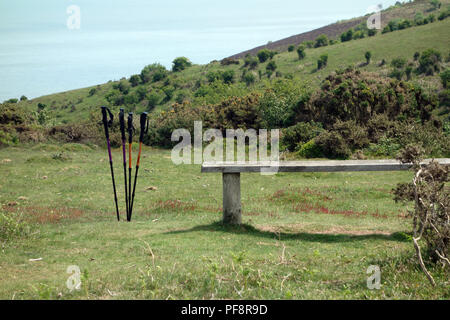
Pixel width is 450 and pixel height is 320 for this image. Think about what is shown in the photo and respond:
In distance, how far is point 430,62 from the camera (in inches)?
1689

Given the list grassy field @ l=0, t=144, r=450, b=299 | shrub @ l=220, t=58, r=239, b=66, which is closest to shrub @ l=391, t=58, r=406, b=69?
shrub @ l=220, t=58, r=239, b=66

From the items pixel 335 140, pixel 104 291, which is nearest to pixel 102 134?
pixel 335 140

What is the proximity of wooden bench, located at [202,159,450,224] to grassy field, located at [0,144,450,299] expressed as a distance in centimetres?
43

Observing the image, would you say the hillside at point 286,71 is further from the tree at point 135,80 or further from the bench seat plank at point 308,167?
the bench seat plank at point 308,167

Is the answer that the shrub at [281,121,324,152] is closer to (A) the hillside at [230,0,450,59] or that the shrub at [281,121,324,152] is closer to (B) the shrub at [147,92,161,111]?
(B) the shrub at [147,92,161,111]

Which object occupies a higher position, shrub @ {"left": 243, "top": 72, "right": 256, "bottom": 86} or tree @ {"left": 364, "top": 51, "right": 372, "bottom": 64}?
tree @ {"left": 364, "top": 51, "right": 372, "bottom": 64}

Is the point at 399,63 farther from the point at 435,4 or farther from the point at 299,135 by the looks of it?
the point at 435,4

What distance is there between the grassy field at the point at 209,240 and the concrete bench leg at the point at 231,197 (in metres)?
0.29

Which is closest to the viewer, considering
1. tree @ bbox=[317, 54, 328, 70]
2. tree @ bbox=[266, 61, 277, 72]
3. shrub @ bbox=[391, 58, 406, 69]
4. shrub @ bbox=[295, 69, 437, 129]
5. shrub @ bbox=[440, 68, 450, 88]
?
shrub @ bbox=[295, 69, 437, 129]

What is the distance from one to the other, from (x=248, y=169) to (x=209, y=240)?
1657 millimetres

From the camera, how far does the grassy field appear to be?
Answer: 5.61 metres

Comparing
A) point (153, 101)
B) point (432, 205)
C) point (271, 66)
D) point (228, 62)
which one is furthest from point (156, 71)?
point (432, 205)

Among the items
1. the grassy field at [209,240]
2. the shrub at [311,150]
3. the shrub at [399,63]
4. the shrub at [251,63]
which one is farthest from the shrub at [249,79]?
the grassy field at [209,240]

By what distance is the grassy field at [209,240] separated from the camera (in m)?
5.61
